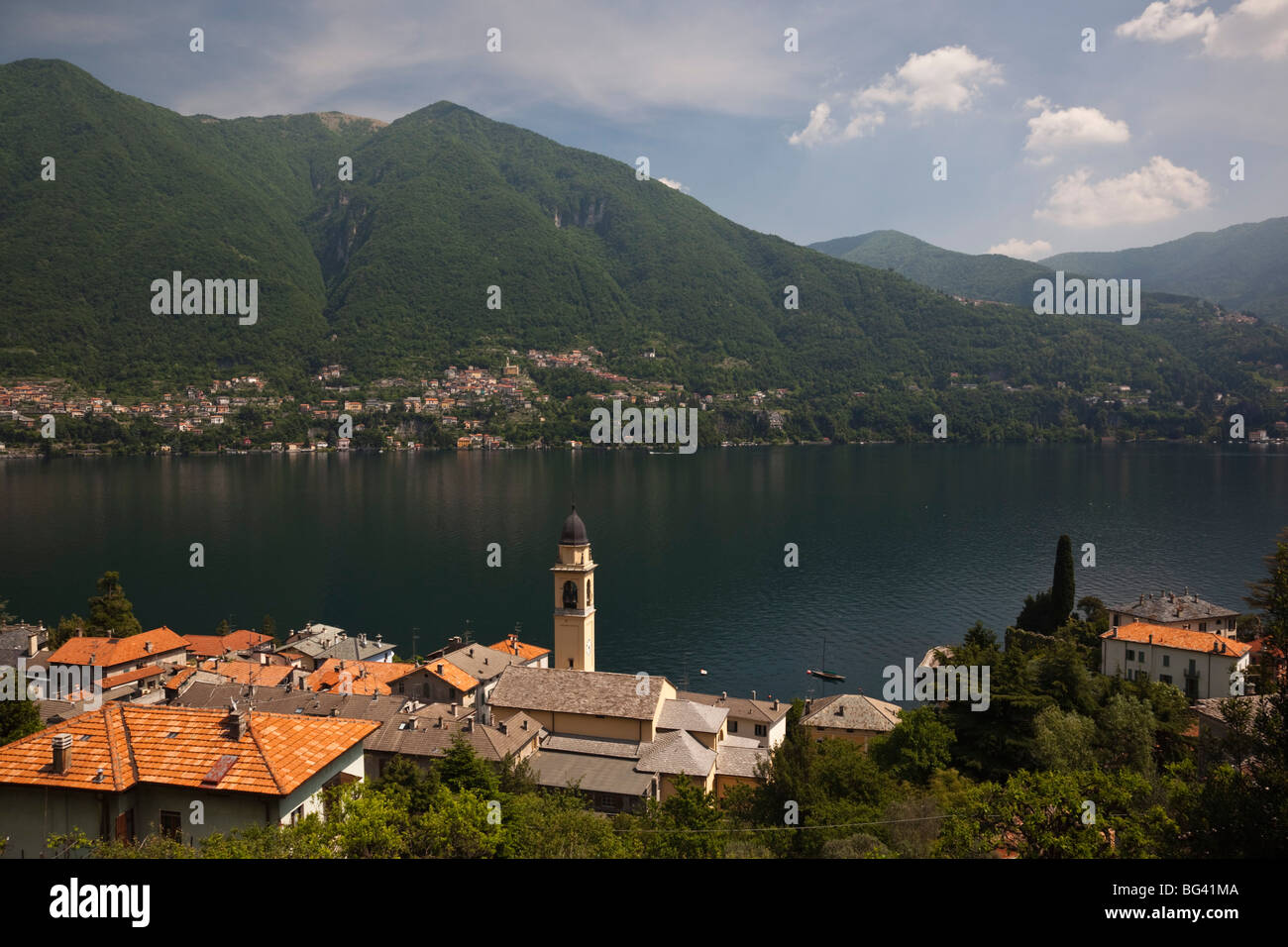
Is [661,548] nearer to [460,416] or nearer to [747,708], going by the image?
[747,708]

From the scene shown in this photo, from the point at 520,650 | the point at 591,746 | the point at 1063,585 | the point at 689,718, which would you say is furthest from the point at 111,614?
the point at 1063,585

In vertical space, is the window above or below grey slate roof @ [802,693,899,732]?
above

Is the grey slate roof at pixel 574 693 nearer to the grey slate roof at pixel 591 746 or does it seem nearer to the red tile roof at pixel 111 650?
the grey slate roof at pixel 591 746

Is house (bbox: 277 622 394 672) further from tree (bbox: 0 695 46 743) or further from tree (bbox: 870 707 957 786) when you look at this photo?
tree (bbox: 870 707 957 786)

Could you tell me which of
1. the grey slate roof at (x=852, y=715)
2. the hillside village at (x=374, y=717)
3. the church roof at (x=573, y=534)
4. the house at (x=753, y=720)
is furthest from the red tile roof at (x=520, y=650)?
the grey slate roof at (x=852, y=715)

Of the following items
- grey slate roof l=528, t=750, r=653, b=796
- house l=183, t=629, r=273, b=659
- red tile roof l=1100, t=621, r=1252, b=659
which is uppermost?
red tile roof l=1100, t=621, r=1252, b=659

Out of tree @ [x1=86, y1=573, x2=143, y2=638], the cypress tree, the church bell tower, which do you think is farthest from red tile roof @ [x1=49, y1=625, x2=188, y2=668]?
the cypress tree
